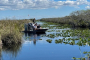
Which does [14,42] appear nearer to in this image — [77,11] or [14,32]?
[14,32]

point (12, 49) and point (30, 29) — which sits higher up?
point (12, 49)

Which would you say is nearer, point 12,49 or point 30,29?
point 12,49

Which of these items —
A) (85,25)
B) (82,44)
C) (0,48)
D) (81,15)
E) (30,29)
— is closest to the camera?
(0,48)

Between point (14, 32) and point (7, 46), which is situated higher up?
point (14, 32)

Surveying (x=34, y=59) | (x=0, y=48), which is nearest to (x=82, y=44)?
(x=34, y=59)

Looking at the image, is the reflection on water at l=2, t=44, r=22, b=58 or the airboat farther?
the airboat

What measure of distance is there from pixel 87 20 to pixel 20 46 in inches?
1263

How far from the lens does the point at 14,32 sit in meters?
20.0

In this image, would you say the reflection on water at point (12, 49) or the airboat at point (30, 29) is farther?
the airboat at point (30, 29)

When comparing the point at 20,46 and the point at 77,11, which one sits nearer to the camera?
the point at 20,46

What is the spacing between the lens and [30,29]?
35062mm

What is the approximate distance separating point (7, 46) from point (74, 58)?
8520 mm

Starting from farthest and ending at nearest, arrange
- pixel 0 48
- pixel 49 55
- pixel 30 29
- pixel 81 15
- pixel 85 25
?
pixel 81 15 → pixel 85 25 → pixel 30 29 → pixel 0 48 → pixel 49 55

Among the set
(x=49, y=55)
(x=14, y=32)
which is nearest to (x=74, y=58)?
(x=49, y=55)
